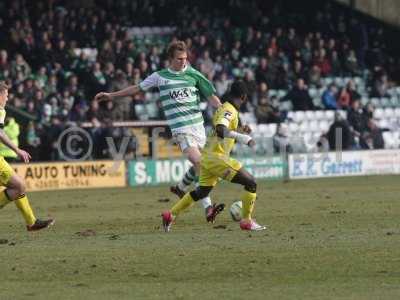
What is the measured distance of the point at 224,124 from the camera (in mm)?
13633

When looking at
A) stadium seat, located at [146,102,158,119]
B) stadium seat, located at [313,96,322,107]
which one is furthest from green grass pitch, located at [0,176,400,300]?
stadium seat, located at [313,96,322,107]

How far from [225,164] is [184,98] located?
1514 mm

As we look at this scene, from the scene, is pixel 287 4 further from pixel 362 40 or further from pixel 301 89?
pixel 301 89

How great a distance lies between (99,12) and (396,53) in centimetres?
1145

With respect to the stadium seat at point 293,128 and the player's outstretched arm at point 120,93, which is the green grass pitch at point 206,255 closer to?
the player's outstretched arm at point 120,93

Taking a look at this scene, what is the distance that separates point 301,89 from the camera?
31766mm

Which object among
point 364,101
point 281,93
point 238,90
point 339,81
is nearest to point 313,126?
point 281,93

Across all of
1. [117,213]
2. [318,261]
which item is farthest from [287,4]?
[318,261]

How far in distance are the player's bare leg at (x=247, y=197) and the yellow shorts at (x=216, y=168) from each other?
9cm

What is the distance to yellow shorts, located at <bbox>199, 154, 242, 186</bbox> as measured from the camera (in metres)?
13.9

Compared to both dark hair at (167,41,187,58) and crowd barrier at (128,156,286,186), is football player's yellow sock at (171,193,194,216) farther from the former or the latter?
crowd barrier at (128,156,286,186)

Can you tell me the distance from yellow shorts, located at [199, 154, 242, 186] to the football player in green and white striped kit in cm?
55

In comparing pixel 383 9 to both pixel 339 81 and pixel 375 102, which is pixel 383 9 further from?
pixel 375 102

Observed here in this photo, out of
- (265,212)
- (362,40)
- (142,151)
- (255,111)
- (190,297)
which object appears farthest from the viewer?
(362,40)
